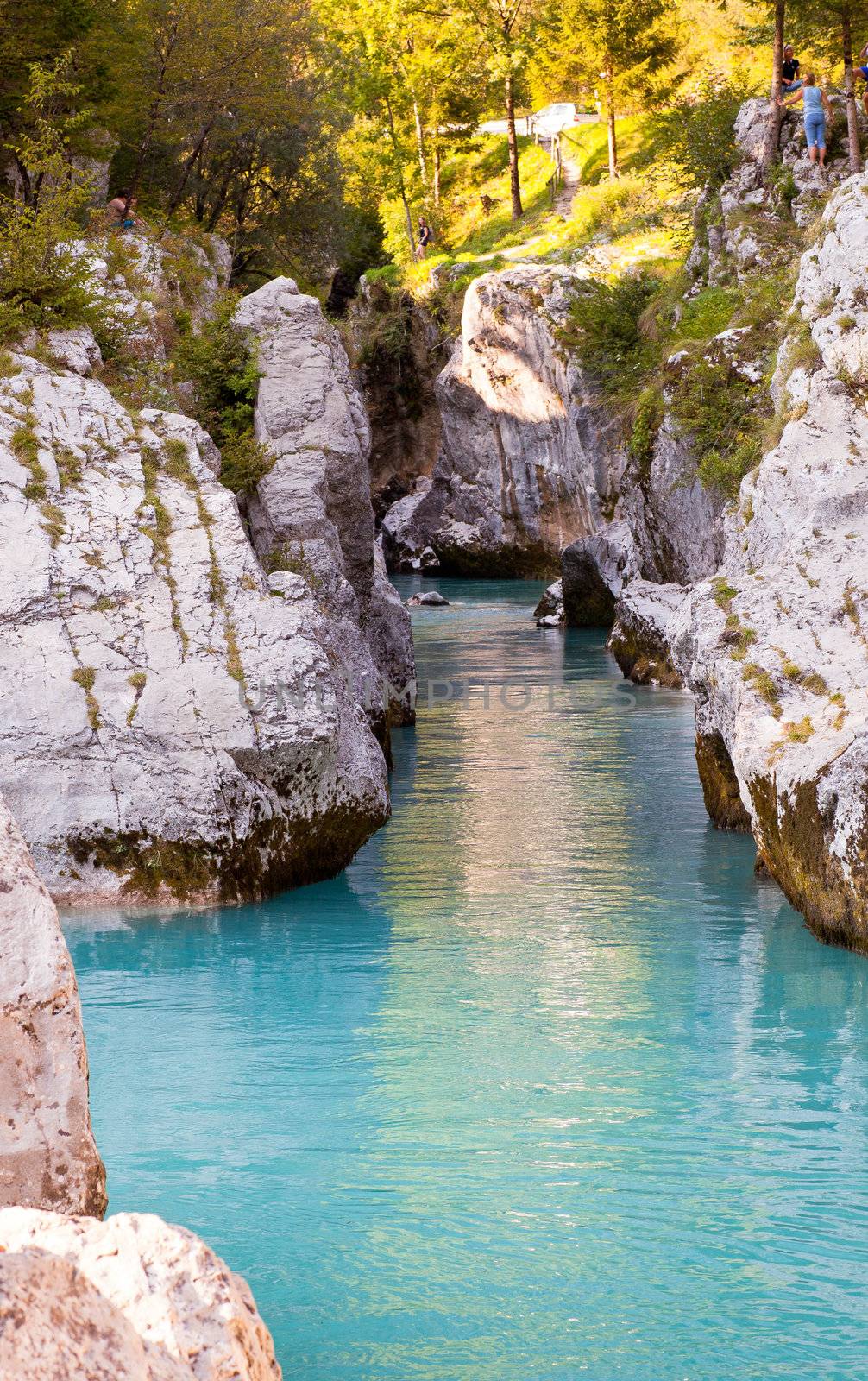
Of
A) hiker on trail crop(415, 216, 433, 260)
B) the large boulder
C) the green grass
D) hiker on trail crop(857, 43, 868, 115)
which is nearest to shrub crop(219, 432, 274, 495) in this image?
hiker on trail crop(857, 43, 868, 115)

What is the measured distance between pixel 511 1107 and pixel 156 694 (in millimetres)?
5197

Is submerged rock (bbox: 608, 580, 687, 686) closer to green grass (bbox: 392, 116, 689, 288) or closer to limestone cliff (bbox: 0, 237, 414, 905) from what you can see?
limestone cliff (bbox: 0, 237, 414, 905)

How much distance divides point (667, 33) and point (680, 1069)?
4784cm

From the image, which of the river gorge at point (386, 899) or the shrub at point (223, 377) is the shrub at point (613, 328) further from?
the shrub at point (223, 377)

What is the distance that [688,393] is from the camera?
2302 centimetres

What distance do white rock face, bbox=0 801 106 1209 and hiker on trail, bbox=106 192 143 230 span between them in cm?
1778

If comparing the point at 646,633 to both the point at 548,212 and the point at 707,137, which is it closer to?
the point at 707,137

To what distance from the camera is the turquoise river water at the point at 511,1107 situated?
18.2 feet

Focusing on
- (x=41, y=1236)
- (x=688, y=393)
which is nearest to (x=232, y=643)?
(x=41, y=1236)

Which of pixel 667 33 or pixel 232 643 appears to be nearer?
pixel 232 643

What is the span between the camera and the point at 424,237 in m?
49.4

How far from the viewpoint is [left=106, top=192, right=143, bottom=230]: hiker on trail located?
20.8 m

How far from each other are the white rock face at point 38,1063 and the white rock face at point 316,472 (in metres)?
10.7

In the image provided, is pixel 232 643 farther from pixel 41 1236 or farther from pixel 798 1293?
pixel 41 1236
